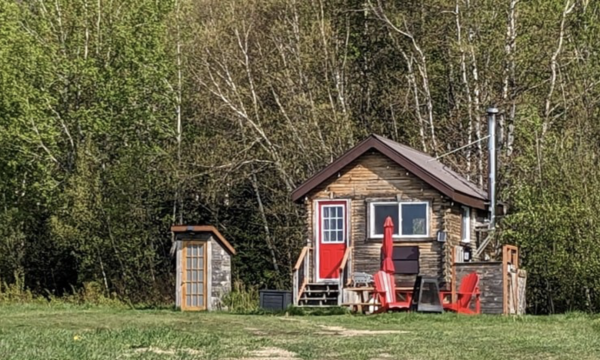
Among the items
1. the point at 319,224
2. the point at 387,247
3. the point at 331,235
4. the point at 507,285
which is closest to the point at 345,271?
the point at 331,235

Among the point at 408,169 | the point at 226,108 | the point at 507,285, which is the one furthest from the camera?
the point at 226,108

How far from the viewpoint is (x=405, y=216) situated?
27766mm

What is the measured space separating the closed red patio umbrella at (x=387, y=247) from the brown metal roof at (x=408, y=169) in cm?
149

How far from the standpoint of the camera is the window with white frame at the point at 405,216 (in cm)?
2764

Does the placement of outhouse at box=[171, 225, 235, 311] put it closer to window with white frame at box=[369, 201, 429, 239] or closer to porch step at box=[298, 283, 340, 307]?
porch step at box=[298, 283, 340, 307]

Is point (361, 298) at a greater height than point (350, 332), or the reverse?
point (361, 298)

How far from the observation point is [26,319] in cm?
2245

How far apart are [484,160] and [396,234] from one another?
6136 mm

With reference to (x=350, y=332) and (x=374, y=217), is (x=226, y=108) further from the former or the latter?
(x=350, y=332)

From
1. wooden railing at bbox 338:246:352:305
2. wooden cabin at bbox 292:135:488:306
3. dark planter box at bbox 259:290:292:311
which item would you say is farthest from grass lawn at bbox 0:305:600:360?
wooden cabin at bbox 292:135:488:306

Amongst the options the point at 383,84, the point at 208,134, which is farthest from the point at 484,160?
the point at 208,134

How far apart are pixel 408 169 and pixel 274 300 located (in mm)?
4523

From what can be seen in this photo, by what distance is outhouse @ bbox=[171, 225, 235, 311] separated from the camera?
27.6 meters

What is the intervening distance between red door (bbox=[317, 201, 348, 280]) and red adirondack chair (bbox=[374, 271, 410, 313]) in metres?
2.79
